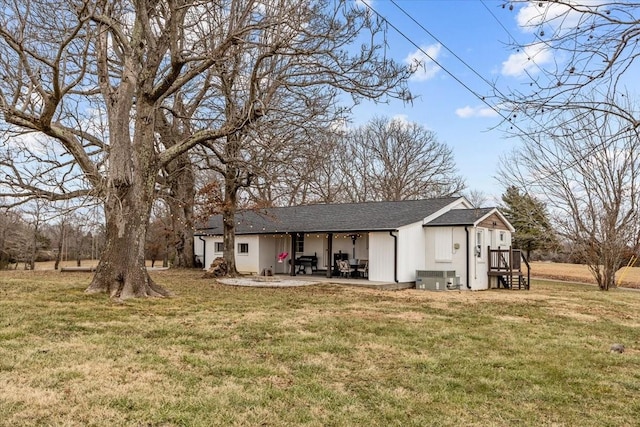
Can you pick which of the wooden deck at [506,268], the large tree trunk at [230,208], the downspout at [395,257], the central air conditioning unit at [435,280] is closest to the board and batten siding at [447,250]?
the central air conditioning unit at [435,280]

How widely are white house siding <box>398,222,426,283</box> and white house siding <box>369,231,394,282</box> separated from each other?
1.22 feet

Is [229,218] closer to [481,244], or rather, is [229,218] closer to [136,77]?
[136,77]

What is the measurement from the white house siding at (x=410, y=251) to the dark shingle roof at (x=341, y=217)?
0.36 meters

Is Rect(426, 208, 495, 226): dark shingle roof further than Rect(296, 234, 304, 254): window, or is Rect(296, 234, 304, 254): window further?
Rect(296, 234, 304, 254): window

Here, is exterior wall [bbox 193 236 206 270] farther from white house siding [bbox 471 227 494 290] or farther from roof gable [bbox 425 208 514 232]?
white house siding [bbox 471 227 494 290]

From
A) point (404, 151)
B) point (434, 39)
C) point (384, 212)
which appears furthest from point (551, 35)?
point (404, 151)

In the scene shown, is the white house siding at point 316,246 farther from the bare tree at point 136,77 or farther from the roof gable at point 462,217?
the bare tree at point 136,77

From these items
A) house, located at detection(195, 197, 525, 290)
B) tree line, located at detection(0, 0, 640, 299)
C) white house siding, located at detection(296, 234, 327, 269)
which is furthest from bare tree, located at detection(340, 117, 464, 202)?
tree line, located at detection(0, 0, 640, 299)

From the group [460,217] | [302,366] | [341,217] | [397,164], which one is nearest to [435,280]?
[460,217]

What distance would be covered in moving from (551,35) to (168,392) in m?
4.37

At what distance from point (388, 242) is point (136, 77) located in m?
10.4

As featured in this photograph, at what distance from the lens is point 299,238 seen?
22750 millimetres

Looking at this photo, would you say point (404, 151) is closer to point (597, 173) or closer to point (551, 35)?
point (597, 173)

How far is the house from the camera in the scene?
17953 mm
